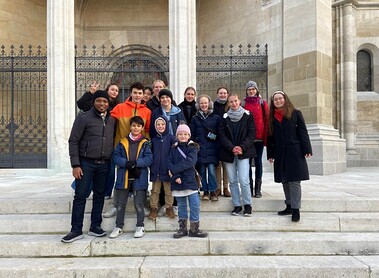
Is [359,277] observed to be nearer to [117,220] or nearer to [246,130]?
→ [246,130]

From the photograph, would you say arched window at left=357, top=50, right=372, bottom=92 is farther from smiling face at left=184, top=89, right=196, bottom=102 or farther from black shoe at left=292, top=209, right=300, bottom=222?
smiling face at left=184, top=89, right=196, bottom=102

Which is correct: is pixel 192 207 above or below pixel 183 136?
below

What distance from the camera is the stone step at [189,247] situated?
12.5ft

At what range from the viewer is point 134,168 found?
3953 mm

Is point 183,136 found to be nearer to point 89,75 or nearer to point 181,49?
point 181,49

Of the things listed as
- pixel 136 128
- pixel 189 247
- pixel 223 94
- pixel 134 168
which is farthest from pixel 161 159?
pixel 223 94

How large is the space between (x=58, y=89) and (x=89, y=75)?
13.1 ft

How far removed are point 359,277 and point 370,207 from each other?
1749 mm

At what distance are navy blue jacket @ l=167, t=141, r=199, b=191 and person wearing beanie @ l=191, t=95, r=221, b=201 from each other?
647mm

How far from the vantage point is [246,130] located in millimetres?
4480

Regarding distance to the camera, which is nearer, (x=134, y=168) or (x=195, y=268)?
(x=195, y=268)

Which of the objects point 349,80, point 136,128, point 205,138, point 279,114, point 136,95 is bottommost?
point 205,138

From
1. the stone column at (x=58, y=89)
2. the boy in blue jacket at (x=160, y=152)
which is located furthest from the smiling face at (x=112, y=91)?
the stone column at (x=58, y=89)

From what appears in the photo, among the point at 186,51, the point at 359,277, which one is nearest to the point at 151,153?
the point at 359,277
